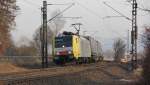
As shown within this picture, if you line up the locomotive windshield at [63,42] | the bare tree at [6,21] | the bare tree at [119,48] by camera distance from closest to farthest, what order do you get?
the locomotive windshield at [63,42] < the bare tree at [6,21] < the bare tree at [119,48]

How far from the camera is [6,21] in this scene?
62.1 meters

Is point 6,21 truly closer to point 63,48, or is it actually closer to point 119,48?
point 63,48

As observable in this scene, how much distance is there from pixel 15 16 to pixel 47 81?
3556cm

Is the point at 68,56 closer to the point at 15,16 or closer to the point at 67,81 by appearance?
the point at 15,16

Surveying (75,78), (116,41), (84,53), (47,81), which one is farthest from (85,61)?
(116,41)

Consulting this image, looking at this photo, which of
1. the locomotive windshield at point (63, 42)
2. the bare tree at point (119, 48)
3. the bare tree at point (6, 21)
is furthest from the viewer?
the bare tree at point (119, 48)

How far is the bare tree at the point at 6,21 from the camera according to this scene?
6168 cm

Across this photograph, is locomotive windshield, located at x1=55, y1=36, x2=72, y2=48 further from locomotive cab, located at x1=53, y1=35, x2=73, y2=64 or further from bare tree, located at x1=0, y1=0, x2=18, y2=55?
bare tree, located at x1=0, y1=0, x2=18, y2=55

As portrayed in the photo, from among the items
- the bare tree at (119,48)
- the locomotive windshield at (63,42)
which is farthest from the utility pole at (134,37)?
the bare tree at (119,48)

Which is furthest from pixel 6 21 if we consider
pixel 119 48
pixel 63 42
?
pixel 119 48

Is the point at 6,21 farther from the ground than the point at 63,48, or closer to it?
farther from the ground

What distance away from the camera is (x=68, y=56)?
174 ft

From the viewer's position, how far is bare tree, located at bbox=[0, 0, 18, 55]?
61.7 meters

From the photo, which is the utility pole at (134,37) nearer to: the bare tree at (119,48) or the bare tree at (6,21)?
the bare tree at (6,21)
